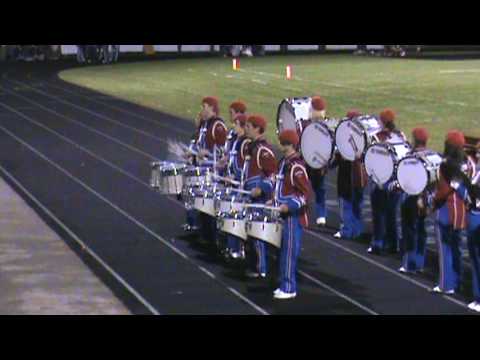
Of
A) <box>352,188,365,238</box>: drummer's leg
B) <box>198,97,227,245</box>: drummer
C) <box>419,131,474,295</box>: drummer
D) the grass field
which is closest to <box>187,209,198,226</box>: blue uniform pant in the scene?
<box>198,97,227,245</box>: drummer

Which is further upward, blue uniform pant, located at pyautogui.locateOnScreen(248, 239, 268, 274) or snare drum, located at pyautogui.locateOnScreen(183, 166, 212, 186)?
snare drum, located at pyautogui.locateOnScreen(183, 166, 212, 186)

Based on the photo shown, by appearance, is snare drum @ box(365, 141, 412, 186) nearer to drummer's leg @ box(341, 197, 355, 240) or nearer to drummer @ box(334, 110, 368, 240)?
drummer @ box(334, 110, 368, 240)

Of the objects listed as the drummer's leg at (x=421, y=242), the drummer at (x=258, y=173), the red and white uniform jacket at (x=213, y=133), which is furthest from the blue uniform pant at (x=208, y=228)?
the drummer's leg at (x=421, y=242)

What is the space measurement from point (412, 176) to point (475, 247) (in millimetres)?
1092

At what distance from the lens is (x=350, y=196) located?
13.4 meters

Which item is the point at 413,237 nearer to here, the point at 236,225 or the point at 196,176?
the point at 236,225

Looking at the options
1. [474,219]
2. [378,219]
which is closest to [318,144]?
[378,219]

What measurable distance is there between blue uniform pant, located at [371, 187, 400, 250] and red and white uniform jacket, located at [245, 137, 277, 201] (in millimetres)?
1530

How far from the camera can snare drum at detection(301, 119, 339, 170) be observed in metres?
13.4

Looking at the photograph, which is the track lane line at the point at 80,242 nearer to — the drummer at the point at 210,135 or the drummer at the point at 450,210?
the drummer at the point at 210,135

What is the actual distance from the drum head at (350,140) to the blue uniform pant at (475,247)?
8.40ft
